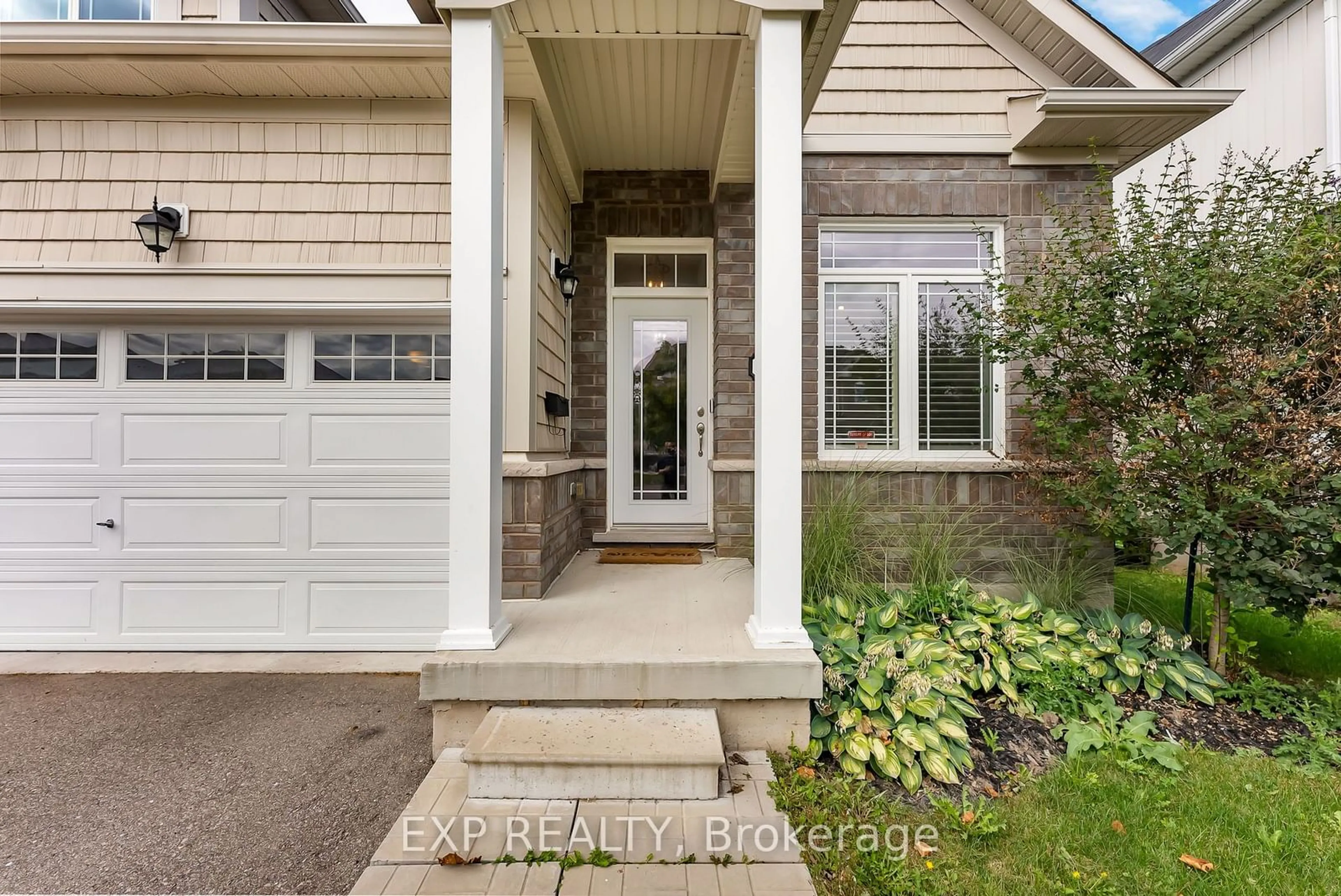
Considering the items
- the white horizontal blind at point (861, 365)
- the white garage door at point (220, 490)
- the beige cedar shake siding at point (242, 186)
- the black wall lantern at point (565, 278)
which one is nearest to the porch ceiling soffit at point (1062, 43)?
the white horizontal blind at point (861, 365)

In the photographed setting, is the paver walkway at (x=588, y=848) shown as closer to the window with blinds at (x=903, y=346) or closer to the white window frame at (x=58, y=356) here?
the window with blinds at (x=903, y=346)

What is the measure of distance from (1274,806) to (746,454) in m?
2.78

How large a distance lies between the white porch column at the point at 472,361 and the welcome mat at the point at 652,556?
172 cm

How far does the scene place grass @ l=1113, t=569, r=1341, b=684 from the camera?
10.3 feet

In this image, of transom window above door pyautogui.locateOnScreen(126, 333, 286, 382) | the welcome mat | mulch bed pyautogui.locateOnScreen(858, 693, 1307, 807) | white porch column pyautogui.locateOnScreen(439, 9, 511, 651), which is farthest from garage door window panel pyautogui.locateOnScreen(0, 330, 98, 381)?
mulch bed pyautogui.locateOnScreen(858, 693, 1307, 807)

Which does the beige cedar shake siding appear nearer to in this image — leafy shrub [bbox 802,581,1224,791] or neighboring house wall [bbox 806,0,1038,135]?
neighboring house wall [bbox 806,0,1038,135]

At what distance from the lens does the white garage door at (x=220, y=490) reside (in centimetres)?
351

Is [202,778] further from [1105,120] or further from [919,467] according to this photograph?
[1105,120]

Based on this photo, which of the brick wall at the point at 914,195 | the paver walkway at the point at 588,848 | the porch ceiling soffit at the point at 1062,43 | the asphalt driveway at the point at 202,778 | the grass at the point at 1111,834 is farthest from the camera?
the brick wall at the point at 914,195

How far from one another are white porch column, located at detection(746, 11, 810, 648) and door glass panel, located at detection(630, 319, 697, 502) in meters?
2.22

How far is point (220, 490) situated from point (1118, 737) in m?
4.65

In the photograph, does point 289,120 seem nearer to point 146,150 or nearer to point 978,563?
point 146,150

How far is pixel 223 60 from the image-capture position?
3.12 metres

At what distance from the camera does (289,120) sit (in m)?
3.39
